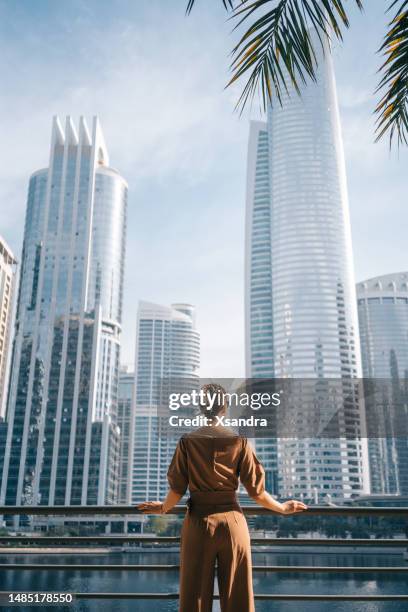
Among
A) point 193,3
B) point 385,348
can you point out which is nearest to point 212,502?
point 193,3

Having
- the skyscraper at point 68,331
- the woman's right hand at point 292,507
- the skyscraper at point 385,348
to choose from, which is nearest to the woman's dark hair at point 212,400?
the woman's right hand at point 292,507

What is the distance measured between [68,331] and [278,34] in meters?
70.7

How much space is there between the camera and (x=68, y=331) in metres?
69.9

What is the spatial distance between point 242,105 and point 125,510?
196 cm

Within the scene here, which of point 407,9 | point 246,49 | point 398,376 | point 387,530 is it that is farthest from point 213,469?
point 398,376

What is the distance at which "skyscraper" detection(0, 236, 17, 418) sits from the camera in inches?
2766

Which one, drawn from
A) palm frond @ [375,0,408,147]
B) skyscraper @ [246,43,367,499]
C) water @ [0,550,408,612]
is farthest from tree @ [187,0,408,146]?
skyscraper @ [246,43,367,499]

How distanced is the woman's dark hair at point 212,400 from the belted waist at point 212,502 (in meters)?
0.26

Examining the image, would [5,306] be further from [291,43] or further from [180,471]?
[180,471]

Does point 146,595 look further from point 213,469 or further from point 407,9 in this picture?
point 407,9

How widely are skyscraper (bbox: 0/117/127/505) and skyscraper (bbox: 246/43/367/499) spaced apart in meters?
23.3

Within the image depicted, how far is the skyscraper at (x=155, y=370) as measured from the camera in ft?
274

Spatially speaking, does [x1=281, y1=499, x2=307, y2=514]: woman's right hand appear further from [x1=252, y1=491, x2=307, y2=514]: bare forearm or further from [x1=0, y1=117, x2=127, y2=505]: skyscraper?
[x1=0, y1=117, x2=127, y2=505]: skyscraper

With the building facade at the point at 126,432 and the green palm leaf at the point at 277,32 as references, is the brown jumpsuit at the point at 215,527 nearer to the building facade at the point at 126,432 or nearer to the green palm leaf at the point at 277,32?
the green palm leaf at the point at 277,32
